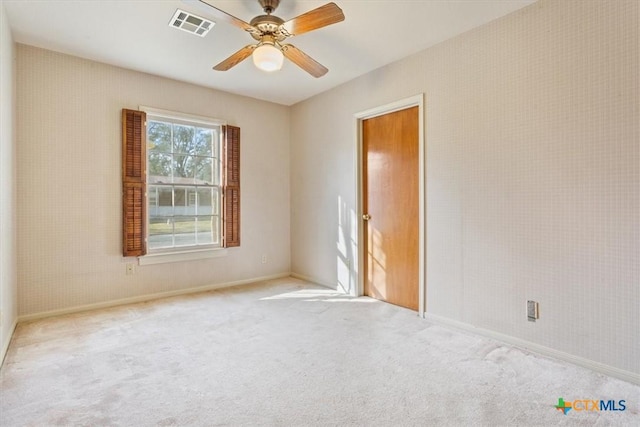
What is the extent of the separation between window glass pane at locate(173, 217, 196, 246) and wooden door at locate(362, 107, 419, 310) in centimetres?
215

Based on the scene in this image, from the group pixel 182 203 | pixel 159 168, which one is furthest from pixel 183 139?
pixel 182 203

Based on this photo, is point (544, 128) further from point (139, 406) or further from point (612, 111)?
point (139, 406)

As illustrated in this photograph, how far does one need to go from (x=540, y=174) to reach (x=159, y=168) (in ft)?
12.5

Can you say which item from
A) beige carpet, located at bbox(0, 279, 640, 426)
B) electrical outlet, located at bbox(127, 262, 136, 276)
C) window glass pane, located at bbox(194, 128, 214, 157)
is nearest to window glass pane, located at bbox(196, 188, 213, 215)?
window glass pane, located at bbox(194, 128, 214, 157)

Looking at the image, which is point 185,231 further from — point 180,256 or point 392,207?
point 392,207

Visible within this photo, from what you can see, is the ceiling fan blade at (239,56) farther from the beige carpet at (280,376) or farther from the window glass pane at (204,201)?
the beige carpet at (280,376)

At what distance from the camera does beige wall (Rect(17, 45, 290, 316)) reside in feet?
10.3

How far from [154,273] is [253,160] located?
1932 mm

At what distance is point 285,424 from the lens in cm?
165

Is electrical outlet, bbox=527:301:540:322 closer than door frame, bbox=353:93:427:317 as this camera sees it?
Yes

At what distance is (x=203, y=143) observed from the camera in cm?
427

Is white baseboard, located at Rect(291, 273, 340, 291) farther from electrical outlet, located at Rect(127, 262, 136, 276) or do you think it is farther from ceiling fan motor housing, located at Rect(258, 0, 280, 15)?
ceiling fan motor housing, located at Rect(258, 0, 280, 15)

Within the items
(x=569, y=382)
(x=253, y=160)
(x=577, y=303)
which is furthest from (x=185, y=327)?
(x=577, y=303)

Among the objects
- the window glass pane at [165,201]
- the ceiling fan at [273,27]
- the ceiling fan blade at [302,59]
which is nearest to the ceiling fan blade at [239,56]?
the ceiling fan at [273,27]
